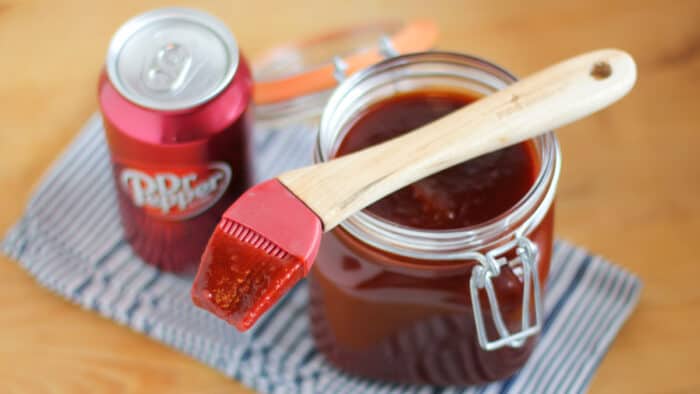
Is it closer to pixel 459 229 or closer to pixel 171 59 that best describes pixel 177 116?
pixel 171 59

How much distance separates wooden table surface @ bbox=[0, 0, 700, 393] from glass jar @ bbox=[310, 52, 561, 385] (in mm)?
119

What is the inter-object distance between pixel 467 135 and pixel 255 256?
17 centimetres

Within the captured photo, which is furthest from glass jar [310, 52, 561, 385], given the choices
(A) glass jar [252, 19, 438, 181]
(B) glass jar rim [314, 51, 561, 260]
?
(A) glass jar [252, 19, 438, 181]

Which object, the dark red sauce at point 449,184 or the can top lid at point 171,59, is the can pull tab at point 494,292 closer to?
the dark red sauce at point 449,184

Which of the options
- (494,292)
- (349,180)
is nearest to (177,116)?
(349,180)

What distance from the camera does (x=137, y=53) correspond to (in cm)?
84

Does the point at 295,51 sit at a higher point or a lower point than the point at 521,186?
lower

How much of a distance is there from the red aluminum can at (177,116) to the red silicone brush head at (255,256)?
5.6 inches

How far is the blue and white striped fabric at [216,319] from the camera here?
882mm

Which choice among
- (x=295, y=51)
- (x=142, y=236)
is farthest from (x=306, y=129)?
(x=142, y=236)

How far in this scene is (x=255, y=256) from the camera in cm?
68

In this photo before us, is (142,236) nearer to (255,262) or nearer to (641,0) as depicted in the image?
(255,262)

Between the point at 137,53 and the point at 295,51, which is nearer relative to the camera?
the point at 137,53

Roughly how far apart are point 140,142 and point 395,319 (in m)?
Result: 0.24
